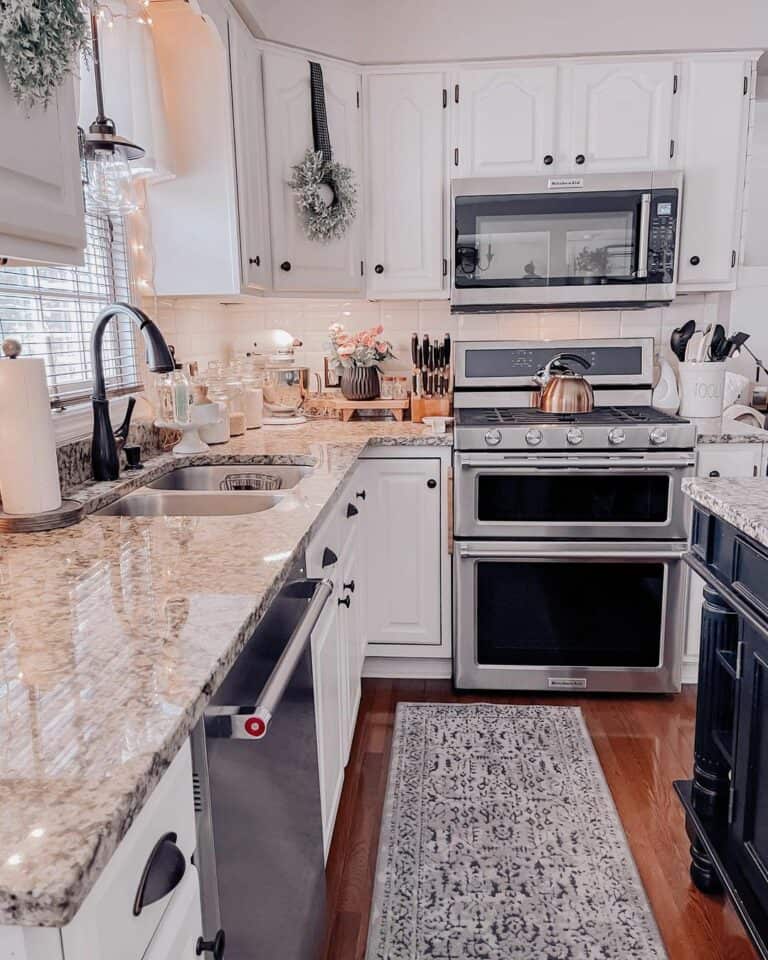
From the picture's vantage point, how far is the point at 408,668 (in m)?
2.90

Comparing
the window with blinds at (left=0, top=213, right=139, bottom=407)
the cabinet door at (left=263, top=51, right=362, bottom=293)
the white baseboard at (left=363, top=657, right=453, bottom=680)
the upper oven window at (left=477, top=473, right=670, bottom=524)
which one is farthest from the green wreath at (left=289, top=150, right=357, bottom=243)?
the white baseboard at (left=363, top=657, right=453, bottom=680)

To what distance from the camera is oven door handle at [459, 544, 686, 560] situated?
2602mm

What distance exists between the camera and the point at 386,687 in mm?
2828

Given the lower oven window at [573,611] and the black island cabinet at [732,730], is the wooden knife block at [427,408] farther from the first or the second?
the black island cabinet at [732,730]

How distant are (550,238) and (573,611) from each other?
4.49 feet

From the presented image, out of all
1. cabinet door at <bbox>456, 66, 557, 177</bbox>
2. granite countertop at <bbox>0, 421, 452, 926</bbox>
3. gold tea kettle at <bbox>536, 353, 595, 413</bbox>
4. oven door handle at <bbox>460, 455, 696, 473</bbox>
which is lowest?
oven door handle at <bbox>460, 455, 696, 473</bbox>

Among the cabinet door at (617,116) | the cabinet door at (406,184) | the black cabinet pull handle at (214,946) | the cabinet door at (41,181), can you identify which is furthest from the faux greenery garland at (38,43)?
the cabinet door at (617,116)

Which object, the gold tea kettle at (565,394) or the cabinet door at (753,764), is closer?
the cabinet door at (753,764)

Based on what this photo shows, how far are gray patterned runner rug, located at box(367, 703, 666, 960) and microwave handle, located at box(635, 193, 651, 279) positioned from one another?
1.62 meters

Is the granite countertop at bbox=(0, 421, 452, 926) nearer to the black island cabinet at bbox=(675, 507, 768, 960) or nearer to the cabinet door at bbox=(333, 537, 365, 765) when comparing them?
the cabinet door at bbox=(333, 537, 365, 765)

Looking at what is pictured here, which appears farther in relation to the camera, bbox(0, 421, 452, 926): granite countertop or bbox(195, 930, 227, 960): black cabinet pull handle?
bbox(195, 930, 227, 960): black cabinet pull handle

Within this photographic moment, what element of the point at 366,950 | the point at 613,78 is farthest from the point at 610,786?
the point at 613,78

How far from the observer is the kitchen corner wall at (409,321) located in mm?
3154

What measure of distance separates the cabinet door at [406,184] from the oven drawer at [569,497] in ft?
2.70
